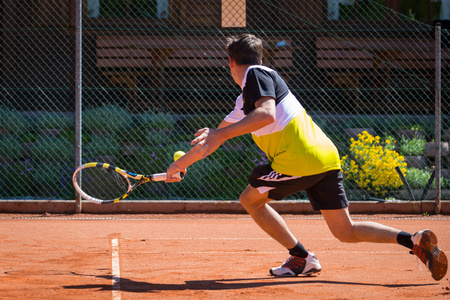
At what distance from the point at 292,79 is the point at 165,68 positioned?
254 cm

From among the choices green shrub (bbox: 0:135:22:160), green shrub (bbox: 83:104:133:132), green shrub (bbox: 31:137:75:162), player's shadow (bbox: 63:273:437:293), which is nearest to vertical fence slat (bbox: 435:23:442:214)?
player's shadow (bbox: 63:273:437:293)

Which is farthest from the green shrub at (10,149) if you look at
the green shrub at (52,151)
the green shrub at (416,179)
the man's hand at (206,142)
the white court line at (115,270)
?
the man's hand at (206,142)

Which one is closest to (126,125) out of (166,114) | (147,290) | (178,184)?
(166,114)

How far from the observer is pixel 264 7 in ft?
39.1

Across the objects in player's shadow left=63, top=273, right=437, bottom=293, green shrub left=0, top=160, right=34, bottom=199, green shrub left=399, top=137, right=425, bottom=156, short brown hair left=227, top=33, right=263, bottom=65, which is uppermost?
short brown hair left=227, top=33, right=263, bottom=65

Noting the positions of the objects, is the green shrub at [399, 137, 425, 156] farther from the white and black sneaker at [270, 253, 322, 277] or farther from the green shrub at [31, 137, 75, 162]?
the white and black sneaker at [270, 253, 322, 277]

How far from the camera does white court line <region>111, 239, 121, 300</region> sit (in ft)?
12.6

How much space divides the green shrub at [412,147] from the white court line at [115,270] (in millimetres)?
5332

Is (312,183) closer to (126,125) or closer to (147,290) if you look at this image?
(147,290)

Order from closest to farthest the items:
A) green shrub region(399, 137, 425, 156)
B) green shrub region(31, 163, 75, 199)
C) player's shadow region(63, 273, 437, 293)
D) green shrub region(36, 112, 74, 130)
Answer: player's shadow region(63, 273, 437, 293)
green shrub region(31, 163, 75, 199)
green shrub region(399, 137, 425, 156)
green shrub region(36, 112, 74, 130)

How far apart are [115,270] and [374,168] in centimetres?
494

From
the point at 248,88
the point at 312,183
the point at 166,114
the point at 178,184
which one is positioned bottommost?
the point at 178,184

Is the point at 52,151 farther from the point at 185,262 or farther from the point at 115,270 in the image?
the point at 115,270

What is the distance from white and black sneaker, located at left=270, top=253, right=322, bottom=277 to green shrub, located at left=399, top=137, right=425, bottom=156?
5.58 meters
